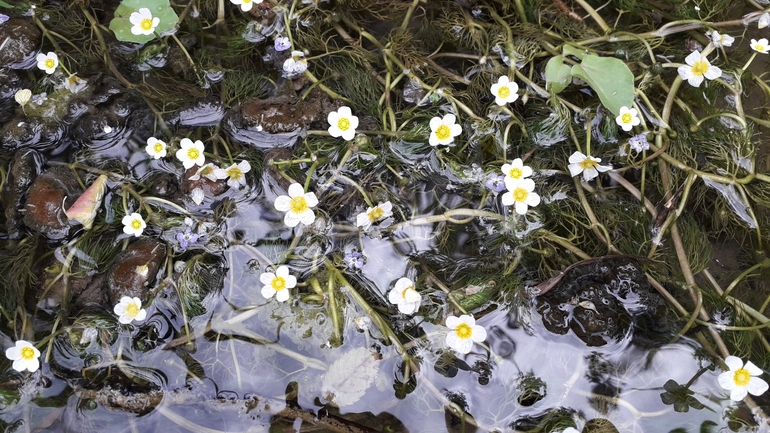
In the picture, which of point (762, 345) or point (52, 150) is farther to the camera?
point (52, 150)

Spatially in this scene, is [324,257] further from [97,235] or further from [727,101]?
[727,101]

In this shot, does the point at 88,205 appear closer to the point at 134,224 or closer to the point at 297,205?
the point at 134,224

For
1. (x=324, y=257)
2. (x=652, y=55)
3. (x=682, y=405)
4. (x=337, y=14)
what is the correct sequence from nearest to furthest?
(x=682, y=405) < (x=324, y=257) < (x=652, y=55) < (x=337, y=14)

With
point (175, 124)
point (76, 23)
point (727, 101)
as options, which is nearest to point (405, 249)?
point (175, 124)

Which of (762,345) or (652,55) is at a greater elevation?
(652,55)

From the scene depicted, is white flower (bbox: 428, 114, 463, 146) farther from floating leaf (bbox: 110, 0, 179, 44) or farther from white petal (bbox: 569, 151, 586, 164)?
floating leaf (bbox: 110, 0, 179, 44)

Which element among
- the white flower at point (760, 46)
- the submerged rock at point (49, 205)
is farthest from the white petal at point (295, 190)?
the white flower at point (760, 46)
